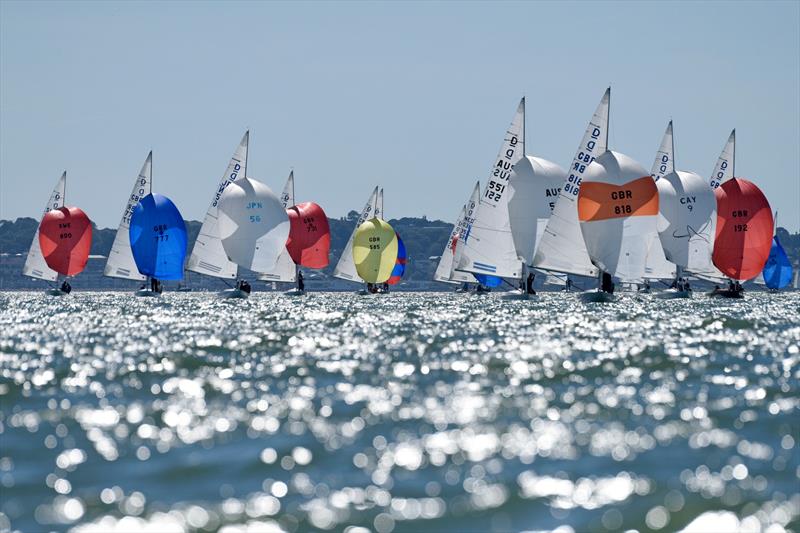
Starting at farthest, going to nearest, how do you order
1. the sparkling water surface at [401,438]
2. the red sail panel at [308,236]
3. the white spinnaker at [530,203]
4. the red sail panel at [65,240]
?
the red sail panel at [65,240] → the red sail panel at [308,236] → the white spinnaker at [530,203] → the sparkling water surface at [401,438]

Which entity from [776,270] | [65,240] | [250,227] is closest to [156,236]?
[250,227]

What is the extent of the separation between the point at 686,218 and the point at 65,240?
120 feet

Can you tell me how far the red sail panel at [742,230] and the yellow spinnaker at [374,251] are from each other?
20.9 meters

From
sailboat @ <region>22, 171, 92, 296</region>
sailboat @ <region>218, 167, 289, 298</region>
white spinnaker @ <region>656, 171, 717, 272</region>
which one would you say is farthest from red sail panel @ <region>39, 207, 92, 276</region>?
white spinnaker @ <region>656, 171, 717, 272</region>

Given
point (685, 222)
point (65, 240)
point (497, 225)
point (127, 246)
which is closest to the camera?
point (497, 225)

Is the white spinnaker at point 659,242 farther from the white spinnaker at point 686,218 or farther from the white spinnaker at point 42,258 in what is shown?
the white spinnaker at point 42,258

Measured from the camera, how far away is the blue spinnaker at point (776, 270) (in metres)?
81.6

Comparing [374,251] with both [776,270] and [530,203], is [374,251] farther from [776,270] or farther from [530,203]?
[776,270]

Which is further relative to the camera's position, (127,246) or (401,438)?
(127,246)

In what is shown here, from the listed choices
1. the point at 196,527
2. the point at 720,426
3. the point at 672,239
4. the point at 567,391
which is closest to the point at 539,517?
the point at 196,527

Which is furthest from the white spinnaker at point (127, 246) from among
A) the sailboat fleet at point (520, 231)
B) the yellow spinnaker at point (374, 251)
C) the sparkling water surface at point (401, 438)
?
the sparkling water surface at point (401, 438)

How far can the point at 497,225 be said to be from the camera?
5328 centimetres

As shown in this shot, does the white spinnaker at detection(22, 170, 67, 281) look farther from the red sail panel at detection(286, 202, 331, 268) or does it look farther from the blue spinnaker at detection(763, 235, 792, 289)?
the blue spinnaker at detection(763, 235, 792, 289)

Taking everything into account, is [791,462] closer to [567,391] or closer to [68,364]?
[567,391]
